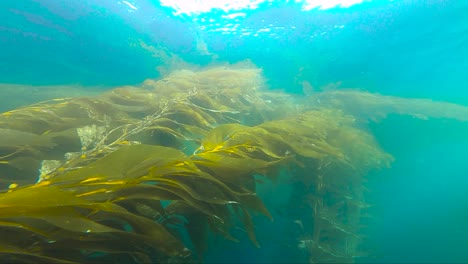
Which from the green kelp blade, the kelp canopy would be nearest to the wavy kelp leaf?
the kelp canopy

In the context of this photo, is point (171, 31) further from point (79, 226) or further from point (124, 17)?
point (79, 226)

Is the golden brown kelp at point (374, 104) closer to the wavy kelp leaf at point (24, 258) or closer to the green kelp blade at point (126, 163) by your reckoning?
the green kelp blade at point (126, 163)

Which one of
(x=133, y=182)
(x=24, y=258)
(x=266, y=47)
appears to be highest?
(x=266, y=47)

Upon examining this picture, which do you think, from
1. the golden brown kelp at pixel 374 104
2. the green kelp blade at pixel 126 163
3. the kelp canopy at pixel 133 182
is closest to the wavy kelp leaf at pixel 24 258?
the kelp canopy at pixel 133 182

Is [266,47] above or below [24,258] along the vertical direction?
above

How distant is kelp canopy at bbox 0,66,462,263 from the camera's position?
1080mm

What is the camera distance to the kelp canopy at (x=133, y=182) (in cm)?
108

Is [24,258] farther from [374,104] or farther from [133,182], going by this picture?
[374,104]

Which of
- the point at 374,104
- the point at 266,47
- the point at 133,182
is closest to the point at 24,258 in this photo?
the point at 133,182

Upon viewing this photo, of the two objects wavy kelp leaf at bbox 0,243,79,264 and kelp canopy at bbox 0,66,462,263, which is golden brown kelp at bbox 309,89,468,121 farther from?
wavy kelp leaf at bbox 0,243,79,264

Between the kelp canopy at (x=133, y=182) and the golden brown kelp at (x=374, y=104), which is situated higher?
the golden brown kelp at (x=374, y=104)

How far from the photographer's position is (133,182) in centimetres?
129

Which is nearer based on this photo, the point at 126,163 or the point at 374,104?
the point at 126,163

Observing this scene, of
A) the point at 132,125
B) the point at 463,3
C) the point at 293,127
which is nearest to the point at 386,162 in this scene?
the point at 463,3
